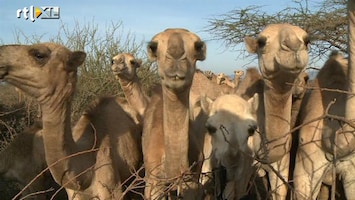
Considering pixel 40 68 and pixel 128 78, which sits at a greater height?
pixel 40 68

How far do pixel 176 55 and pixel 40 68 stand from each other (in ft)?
4.78

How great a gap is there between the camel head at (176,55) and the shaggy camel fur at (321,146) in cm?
129

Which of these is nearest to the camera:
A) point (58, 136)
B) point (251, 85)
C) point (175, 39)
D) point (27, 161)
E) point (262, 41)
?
point (175, 39)

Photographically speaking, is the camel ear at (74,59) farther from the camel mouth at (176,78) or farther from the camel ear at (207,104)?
the camel mouth at (176,78)

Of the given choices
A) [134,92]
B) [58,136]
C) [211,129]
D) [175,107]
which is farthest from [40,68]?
[134,92]

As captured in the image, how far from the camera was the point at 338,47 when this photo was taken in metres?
13.8

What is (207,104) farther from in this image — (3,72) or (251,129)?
(3,72)

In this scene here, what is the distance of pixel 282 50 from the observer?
418 cm

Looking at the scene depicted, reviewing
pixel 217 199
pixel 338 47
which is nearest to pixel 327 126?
pixel 217 199

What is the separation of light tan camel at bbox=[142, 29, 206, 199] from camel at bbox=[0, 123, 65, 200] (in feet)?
9.29

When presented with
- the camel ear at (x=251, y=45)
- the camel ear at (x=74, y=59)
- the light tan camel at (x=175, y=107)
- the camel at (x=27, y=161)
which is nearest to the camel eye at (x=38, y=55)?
the camel ear at (x=74, y=59)

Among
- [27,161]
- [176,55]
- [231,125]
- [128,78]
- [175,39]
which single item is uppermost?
[175,39]

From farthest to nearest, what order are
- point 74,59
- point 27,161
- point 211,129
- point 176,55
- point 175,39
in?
point 27,161 → point 74,59 → point 211,129 → point 175,39 → point 176,55

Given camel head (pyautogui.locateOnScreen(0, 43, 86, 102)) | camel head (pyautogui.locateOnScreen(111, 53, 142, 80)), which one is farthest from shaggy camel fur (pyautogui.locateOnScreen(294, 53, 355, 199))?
camel head (pyautogui.locateOnScreen(111, 53, 142, 80))
